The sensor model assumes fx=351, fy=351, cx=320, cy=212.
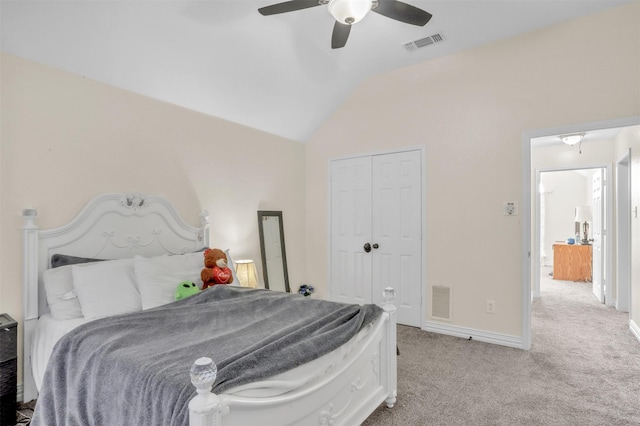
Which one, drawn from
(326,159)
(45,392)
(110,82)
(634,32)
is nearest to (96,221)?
(110,82)

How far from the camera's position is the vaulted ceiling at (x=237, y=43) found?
2.39 m

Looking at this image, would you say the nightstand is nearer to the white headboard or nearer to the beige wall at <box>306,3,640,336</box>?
the white headboard

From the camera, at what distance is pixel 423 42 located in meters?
3.47

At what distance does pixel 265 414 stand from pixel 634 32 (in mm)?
3930

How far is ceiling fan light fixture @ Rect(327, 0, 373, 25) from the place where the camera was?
1950 millimetres

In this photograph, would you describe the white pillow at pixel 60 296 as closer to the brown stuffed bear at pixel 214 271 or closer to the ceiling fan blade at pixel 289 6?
the brown stuffed bear at pixel 214 271

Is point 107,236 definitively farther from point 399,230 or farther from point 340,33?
point 399,230

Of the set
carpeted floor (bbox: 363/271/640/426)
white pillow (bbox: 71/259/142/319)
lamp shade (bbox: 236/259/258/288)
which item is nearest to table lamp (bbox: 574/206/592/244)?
carpeted floor (bbox: 363/271/640/426)

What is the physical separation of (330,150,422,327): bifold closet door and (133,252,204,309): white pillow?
2170 millimetres

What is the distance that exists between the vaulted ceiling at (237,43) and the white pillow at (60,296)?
4.99 ft

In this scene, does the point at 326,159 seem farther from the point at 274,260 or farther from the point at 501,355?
the point at 501,355

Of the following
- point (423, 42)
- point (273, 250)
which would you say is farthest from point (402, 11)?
point (273, 250)

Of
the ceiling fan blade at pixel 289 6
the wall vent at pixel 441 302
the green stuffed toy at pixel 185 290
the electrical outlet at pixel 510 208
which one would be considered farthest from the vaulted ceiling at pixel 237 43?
the wall vent at pixel 441 302

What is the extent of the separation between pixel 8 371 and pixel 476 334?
12.4 feet
